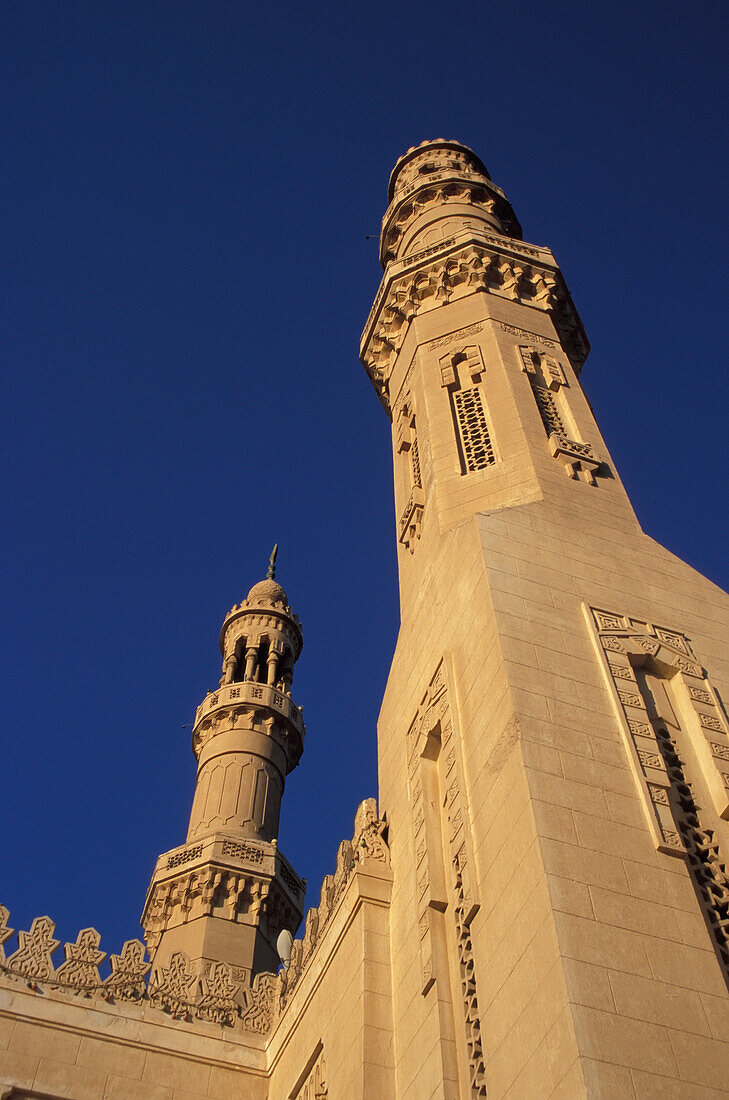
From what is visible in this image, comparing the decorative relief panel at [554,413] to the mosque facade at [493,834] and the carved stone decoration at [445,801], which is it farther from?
the carved stone decoration at [445,801]

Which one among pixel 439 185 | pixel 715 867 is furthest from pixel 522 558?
pixel 439 185

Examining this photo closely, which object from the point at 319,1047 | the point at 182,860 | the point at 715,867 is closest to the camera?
the point at 715,867

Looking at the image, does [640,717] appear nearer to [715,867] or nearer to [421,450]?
[715,867]

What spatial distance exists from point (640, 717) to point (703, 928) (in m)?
2.21

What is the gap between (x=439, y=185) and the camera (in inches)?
903

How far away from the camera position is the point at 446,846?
33.6 ft

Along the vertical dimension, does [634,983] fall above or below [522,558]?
below

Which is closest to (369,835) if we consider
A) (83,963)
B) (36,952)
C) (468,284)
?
(83,963)

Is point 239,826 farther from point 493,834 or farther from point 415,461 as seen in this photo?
point 493,834

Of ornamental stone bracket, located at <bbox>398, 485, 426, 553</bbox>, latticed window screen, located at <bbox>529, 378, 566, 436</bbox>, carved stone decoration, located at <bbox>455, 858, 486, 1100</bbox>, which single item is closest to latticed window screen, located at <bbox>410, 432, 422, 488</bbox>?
ornamental stone bracket, located at <bbox>398, 485, 426, 553</bbox>

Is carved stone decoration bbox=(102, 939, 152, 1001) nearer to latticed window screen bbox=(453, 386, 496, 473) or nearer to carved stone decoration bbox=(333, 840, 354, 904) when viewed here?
carved stone decoration bbox=(333, 840, 354, 904)

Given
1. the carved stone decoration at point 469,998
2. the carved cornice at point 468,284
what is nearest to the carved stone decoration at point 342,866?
the carved stone decoration at point 469,998

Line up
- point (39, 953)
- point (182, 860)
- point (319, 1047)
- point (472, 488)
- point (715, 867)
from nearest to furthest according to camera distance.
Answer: point (715, 867) < point (319, 1047) < point (39, 953) < point (472, 488) < point (182, 860)

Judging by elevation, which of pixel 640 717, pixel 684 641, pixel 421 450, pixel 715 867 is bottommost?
pixel 715 867
